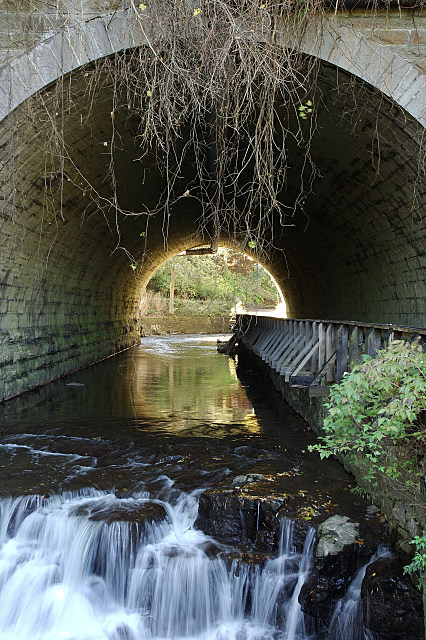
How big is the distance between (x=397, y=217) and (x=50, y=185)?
550cm

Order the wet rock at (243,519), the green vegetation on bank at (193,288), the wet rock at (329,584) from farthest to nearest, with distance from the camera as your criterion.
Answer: the green vegetation on bank at (193,288) < the wet rock at (243,519) < the wet rock at (329,584)

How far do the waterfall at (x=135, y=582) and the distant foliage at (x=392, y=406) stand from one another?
1003 mm

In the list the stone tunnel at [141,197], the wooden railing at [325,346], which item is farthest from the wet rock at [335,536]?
the stone tunnel at [141,197]

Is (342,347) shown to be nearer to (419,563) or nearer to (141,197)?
(419,563)

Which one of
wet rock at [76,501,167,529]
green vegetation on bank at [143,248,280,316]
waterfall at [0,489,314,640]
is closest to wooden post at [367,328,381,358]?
waterfall at [0,489,314,640]

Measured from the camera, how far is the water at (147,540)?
4.09 meters

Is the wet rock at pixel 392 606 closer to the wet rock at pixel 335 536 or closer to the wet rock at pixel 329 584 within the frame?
the wet rock at pixel 329 584

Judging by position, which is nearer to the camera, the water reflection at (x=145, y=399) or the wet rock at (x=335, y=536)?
the wet rock at (x=335, y=536)

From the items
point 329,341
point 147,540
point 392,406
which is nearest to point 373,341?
point 392,406

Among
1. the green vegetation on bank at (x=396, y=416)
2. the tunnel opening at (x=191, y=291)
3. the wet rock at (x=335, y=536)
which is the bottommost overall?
the wet rock at (x=335, y=536)

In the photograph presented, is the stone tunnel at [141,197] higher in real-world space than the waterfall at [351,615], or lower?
higher

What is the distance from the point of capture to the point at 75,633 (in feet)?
13.2

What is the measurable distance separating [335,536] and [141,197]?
31.0ft

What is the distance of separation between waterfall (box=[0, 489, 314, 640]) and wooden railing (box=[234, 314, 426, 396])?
1877 millimetres
